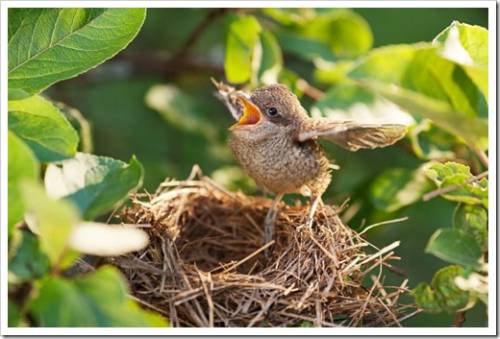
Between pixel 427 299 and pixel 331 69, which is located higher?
pixel 331 69

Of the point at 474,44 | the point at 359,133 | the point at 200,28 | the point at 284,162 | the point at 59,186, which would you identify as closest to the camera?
the point at 59,186

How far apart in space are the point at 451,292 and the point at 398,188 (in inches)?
35.1

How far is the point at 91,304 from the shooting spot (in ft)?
4.72

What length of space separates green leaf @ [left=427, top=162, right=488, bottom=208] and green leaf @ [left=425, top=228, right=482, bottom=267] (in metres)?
→ 0.08

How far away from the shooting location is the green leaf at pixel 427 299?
1.81 metres

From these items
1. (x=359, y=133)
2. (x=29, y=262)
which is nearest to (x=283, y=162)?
(x=359, y=133)

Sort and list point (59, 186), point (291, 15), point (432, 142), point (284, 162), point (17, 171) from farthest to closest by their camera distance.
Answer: point (291, 15) → point (432, 142) → point (284, 162) → point (59, 186) → point (17, 171)

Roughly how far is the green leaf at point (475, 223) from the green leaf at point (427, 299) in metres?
0.14

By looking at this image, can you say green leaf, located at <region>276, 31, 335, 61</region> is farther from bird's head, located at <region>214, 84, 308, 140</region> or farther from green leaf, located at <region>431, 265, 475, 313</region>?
green leaf, located at <region>431, 265, 475, 313</region>

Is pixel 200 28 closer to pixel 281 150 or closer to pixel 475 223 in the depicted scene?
pixel 281 150

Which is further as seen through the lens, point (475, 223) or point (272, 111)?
point (272, 111)

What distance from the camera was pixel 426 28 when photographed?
3383 mm

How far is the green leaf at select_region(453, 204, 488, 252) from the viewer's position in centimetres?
179

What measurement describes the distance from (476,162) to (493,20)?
0.49 meters
